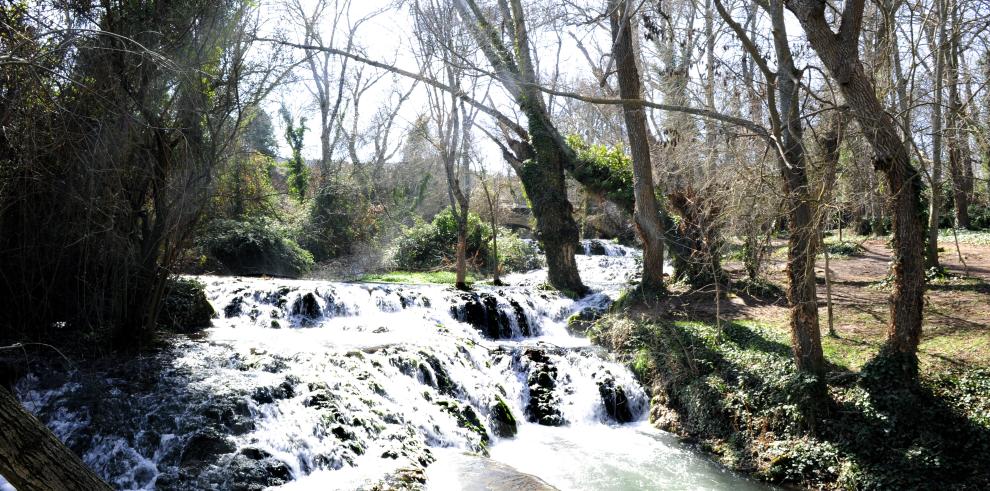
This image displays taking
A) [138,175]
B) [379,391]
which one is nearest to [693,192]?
[379,391]

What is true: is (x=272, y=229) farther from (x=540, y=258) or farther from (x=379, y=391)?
(x=379, y=391)

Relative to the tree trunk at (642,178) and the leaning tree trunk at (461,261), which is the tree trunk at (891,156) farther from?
the leaning tree trunk at (461,261)

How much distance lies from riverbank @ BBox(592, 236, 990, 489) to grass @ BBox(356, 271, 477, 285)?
6855 mm

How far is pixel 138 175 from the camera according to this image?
25.4ft

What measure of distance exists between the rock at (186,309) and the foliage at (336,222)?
34.0 feet

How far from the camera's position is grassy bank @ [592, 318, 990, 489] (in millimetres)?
6824

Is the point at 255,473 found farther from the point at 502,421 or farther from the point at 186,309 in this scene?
the point at 186,309

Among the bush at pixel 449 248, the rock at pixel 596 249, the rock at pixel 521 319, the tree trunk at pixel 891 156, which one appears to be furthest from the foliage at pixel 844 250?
the tree trunk at pixel 891 156

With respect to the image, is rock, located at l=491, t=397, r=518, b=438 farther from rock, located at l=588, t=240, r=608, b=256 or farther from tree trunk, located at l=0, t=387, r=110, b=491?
rock, located at l=588, t=240, r=608, b=256

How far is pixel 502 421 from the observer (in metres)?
8.93

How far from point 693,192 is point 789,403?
6.54m

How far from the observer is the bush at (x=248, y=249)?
17125 millimetres

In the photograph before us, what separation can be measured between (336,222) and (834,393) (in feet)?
58.0

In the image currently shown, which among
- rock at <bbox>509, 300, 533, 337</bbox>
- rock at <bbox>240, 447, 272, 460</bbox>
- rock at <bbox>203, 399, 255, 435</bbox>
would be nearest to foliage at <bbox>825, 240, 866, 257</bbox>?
rock at <bbox>509, 300, 533, 337</bbox>
